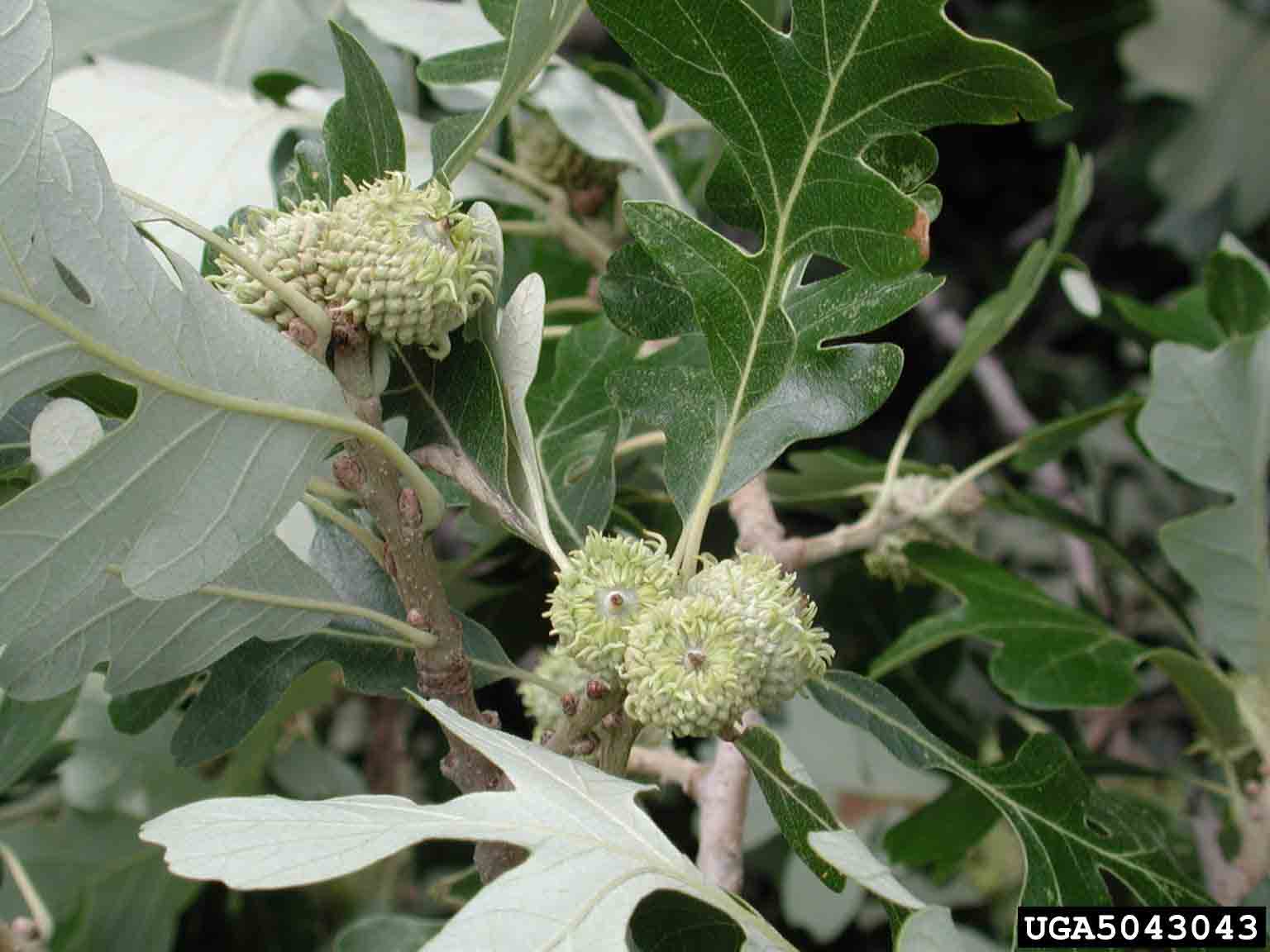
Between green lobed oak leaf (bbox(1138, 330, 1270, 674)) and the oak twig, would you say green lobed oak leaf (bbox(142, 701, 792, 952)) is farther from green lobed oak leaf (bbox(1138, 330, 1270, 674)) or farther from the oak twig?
green lobed oak leaf (bbox(1138, 330, 1270, 674))

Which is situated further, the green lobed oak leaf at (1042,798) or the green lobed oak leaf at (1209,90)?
the green lobed oak leaf at (1209,90)

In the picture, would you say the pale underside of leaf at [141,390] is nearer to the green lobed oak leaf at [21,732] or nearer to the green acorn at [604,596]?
the green acorn at [604,596]

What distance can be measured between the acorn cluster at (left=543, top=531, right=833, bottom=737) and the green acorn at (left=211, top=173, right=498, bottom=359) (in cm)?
14

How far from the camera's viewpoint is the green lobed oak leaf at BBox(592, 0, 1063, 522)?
2.22 feet

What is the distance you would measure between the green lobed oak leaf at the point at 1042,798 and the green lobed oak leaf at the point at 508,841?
0.19m

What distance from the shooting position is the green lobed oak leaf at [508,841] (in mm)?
540

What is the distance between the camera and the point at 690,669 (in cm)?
63

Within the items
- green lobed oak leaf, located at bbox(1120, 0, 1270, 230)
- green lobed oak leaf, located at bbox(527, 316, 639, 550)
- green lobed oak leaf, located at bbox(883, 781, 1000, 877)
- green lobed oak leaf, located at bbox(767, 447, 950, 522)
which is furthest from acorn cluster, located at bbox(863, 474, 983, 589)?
green lobed oak leaf, located at bbox(1120, 0, 1270, 230)

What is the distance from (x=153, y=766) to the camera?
1243 millimetres

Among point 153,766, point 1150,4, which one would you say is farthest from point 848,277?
point 1150,4

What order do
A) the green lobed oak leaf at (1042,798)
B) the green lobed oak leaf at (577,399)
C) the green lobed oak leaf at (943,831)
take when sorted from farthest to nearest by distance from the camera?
the green lobed oak leaf at (943,831) < the green lobed oak leaf at (577,399) < the green lobed oak leaf at (1042,798)

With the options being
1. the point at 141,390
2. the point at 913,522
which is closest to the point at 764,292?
the point at 141,390

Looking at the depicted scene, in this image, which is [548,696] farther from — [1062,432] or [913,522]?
[1062,432]

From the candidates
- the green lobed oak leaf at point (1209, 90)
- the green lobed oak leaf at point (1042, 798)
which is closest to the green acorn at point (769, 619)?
the green lobed oak leaf at point (1042, 798)
